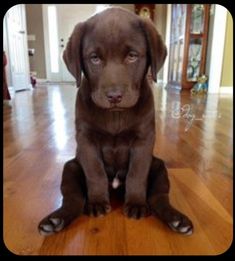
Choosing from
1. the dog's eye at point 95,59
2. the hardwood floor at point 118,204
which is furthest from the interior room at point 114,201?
the dog's eye at point 95,59

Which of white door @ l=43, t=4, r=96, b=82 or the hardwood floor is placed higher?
white door @ l=43, t=4, r=96, b=82

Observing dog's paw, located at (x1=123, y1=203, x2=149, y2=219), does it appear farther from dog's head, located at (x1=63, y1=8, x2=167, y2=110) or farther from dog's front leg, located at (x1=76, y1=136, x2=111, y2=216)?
dog's head, located at (x1=63, y1=8, x2=167, y2=110)

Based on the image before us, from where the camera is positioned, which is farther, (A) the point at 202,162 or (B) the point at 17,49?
(B) the point at 17,49

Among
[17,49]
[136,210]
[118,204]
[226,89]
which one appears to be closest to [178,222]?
[136,210]

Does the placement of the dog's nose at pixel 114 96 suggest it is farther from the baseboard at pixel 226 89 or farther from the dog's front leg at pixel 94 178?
the baseboard at pixel 226 89

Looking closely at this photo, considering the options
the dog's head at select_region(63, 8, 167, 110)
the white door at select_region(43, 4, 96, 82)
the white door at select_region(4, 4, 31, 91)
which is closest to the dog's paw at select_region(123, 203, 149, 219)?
the dog's head at select_region(63, 8, 167, 110)

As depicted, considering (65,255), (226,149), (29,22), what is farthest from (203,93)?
(29,22)

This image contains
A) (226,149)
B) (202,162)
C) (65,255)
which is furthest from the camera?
(226,149)

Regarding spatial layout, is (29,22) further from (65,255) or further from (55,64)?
(65,255)
